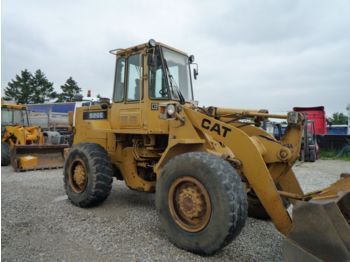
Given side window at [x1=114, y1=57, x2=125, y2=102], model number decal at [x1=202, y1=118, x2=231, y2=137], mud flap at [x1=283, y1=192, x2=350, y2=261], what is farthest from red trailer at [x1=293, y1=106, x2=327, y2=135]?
mud flap at [x1=283, y1=192, x2=350, y2=261]

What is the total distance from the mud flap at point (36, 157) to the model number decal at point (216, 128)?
24.8 ft

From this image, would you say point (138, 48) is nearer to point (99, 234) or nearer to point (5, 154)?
point (99, 234)

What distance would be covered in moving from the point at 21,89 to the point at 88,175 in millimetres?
52933

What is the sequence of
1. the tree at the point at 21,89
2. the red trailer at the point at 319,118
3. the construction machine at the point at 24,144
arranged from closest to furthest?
the construction machine at the point at 24,144 → the red trailer at the point at 319,118 → the tree at the point at 21,89

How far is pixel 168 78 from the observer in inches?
210

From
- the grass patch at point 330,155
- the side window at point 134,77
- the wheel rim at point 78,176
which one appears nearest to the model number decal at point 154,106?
the side window at point 134,77

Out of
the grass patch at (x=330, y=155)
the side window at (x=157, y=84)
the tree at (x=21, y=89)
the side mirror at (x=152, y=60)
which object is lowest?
the grass patch at (x=330, y=155)

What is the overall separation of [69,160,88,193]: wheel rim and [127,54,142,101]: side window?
1.52m

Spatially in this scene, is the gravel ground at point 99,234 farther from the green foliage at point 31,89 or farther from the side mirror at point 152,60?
the green foliage at point 31,89

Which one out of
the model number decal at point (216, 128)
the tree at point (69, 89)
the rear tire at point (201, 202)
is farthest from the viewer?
the tree at point (69, 89)

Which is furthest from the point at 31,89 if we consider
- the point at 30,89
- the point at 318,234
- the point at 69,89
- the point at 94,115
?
the point at 318,234

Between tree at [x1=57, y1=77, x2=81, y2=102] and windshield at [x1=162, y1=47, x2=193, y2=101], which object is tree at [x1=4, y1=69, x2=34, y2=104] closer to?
tree at [x1=57, y1=77, x2=81, y2=102]

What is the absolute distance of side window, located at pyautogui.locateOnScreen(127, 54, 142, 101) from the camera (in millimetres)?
5516

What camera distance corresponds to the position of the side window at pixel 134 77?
217 inches
